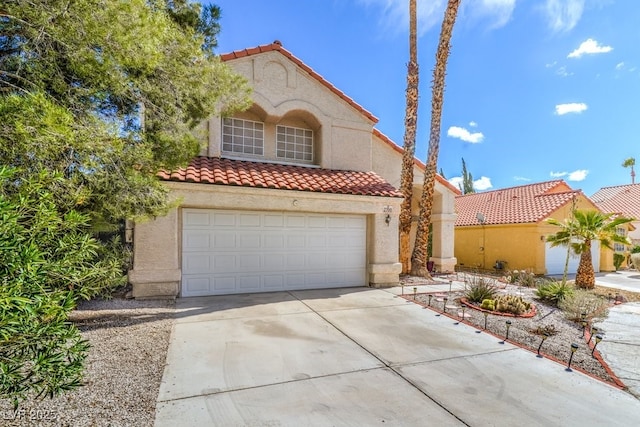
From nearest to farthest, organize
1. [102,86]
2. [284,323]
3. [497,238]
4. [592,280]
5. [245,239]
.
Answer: [102,86] → [284,323] → [245,239] → [592,280] → [497,238]

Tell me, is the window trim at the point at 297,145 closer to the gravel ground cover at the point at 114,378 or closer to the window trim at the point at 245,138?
the window trim at the point at 245,138

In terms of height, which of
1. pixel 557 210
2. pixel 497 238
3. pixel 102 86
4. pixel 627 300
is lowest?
pixel 627 300

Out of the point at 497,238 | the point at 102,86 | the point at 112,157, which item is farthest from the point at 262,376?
the point at 497,238

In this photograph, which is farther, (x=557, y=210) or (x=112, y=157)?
(x=557, y=210)

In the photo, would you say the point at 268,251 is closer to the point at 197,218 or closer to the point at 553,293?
the point at 197,218

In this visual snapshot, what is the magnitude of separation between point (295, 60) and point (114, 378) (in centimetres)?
1154

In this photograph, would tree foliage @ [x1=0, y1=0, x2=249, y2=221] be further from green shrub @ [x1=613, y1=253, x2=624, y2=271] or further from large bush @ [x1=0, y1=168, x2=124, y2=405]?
green shrub @ [x1=613, y1=253, x2=624, y2=271]

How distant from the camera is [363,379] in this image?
497cm

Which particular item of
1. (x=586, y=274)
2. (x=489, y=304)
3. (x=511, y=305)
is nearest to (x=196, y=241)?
(x=489, y=304)

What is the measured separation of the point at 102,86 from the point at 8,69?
1.32 meters

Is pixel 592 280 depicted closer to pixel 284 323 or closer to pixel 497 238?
pixel 497 238

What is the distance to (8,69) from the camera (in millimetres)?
5004

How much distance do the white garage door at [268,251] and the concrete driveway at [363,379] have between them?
8.69ft

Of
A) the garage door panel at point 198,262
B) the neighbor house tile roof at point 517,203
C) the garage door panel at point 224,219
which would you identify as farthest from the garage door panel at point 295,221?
the neighbor house tile roof at point 517,203
